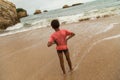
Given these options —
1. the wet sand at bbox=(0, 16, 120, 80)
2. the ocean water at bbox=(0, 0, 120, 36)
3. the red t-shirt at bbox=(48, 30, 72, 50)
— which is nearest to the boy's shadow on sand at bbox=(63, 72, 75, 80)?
the wet sand at bbox=(0, 16, 120, 80)

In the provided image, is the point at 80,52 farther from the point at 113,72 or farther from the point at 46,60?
the point at 113,72

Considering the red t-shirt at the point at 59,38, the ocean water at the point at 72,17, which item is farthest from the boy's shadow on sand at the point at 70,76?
the ocean water at the point at 72,17

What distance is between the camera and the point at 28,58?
8.75m

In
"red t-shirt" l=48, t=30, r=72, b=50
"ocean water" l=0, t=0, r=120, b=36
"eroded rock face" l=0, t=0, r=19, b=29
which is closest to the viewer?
"red t-shirt" l=48, t=30, r=72, b=50

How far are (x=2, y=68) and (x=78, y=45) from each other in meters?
2.77

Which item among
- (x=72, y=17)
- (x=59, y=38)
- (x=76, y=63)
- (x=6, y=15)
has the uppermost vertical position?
(x=59, y=38)

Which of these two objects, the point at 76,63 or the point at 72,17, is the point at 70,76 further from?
the point at 72,17

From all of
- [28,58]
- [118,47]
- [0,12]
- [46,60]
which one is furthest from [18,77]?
[0,12]

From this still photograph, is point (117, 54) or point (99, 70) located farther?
point (117, 54)

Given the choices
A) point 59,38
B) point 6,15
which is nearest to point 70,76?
point 59,38

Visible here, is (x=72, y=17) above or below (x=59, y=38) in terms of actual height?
below

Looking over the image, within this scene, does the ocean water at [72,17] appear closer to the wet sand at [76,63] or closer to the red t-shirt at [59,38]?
the wet sand at [76,63]

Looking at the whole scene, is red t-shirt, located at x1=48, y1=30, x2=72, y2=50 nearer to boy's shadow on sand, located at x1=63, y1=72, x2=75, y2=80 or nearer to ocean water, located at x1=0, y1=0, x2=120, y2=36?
boy's shadow on sand, located at x1=63, y1=72, x2=75, y2=80

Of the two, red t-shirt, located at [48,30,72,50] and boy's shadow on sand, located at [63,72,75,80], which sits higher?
red t-shirt, located at [48,30,72,50]
